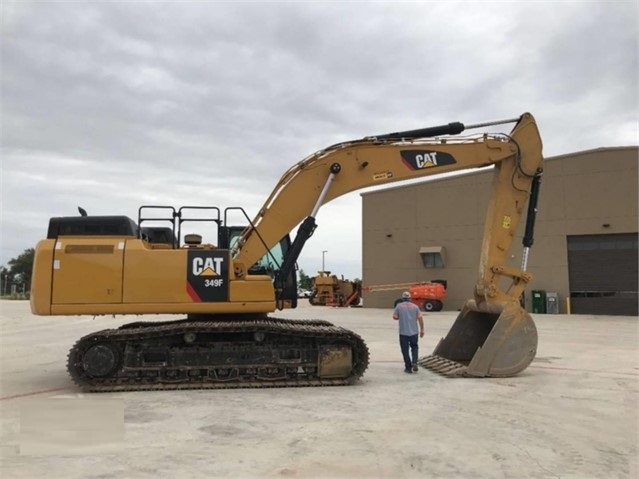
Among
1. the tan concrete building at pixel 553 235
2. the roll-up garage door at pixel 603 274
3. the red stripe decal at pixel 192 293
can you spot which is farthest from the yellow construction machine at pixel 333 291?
the red stripe decal at pixel 192 293

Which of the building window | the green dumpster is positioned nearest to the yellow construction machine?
the building window

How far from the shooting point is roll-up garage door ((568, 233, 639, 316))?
29.3 m

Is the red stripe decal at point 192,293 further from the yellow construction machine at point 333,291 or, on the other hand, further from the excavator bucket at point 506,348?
the yellow construction machine at point 333,291

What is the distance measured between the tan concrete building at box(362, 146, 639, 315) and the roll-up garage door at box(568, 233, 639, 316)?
49 millimetres

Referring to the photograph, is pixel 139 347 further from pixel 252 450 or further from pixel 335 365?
pixel 252 450

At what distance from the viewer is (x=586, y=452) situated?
564 cm

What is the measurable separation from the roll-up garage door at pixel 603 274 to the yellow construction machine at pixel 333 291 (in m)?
14.5

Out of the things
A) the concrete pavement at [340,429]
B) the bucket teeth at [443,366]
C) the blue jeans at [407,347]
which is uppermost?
the blue jeans at [407,347]

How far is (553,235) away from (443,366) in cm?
2390

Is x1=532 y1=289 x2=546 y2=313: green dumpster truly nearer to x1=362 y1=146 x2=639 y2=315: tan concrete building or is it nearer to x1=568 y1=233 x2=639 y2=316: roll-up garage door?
x1=362 y1=146 x2=639 y2=315: tan concrete building

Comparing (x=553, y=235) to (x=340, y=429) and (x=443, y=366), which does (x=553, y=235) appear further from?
(x=340, y=429)

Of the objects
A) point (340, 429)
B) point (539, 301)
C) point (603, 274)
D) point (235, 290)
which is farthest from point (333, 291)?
point (340, 429)

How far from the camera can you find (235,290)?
928cm

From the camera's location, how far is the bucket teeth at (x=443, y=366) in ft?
32.7
